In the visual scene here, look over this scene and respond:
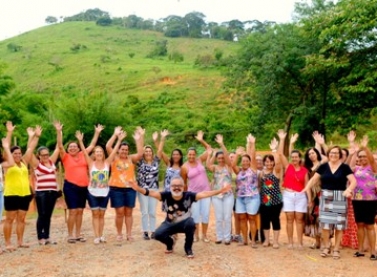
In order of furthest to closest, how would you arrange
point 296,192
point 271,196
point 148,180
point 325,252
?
point 148,180
point 271,196
point 296,192
point 325,252

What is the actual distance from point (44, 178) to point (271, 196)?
3.75 metres

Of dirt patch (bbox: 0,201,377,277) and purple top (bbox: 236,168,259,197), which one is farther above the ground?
purple top (bbox: 236,168,259,197)

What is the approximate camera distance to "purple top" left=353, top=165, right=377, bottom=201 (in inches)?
316

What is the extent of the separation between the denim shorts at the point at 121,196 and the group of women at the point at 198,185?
0.02 m

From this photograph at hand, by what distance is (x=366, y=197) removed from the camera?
802cm

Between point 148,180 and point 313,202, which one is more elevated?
point 148,180

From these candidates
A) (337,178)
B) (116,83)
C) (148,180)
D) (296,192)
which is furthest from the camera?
(116,83)

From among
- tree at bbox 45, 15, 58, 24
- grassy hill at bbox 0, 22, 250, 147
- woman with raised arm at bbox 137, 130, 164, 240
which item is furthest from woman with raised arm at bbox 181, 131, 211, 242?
tree at bbox 45, 15, 58, 24

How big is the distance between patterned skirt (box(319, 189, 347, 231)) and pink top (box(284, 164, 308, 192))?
21.0 inches

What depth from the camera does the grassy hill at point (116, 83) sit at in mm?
25344

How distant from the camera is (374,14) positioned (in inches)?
642

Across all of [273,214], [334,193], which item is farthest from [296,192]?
[334,193]

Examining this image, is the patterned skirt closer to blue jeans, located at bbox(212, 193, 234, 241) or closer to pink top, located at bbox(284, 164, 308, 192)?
pink top, located at bbox(284, 164, 308, 192)

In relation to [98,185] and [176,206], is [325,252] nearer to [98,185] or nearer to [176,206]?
[176,206]
